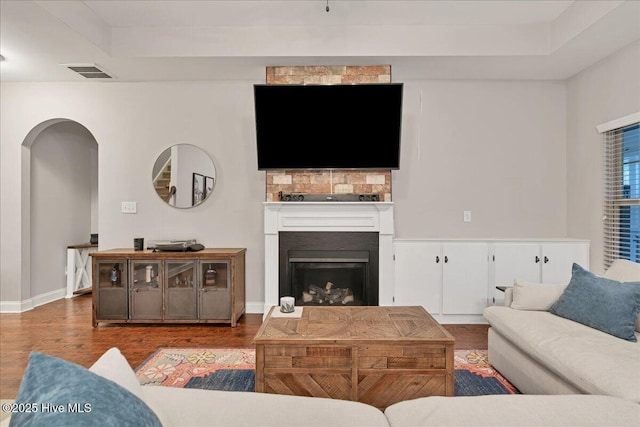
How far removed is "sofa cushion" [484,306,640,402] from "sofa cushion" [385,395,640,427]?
234mm

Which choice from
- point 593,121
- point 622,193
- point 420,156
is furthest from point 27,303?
point 593,121

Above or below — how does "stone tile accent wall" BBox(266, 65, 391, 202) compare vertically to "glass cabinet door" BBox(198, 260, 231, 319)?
above

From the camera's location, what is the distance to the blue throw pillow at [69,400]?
2.43 feet

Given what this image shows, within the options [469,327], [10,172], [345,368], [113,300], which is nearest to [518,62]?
[469,327]

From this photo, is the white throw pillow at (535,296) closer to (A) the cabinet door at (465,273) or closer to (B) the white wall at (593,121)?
(A) the cabinet door at (465,273)

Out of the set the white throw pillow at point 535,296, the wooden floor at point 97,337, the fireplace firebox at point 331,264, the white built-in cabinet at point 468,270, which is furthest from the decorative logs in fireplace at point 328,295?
the white throw pillow at point 535,296

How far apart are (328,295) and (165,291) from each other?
163 centimetres

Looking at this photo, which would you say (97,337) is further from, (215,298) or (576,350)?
(576,350)

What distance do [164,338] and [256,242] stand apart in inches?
52.6

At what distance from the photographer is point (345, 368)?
1914mm

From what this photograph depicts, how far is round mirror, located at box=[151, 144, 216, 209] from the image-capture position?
13.6 ft

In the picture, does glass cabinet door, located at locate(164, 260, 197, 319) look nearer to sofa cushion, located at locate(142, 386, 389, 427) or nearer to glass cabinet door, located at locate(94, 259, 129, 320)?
glass cabinet door, located at locate(94, 259, 129, 320)

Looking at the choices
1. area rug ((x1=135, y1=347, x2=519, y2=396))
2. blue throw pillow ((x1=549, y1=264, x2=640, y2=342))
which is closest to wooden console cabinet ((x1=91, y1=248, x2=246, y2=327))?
area rug ((x1=135, y1=347, x2=519, y2=396))

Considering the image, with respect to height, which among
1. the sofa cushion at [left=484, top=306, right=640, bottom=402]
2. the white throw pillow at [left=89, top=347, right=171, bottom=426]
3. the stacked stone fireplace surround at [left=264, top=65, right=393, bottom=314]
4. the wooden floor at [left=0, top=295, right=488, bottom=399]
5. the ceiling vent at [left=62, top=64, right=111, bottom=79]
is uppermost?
the ceiling vent at [left=62, top=64, right=111, bottom=79]
